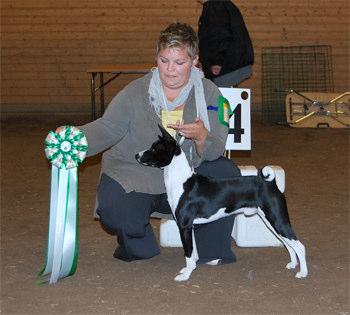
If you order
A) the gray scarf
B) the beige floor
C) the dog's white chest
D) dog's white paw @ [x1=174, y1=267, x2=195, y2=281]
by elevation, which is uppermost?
the gray scarf

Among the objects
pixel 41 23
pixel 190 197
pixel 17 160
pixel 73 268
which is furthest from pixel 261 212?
pixel 41 23

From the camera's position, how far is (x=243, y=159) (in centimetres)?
758

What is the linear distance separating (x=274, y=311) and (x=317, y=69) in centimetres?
882

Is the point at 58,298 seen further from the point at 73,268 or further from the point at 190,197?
the point at 190,197

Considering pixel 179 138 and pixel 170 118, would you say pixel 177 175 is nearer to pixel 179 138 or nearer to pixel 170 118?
pixel 179 138

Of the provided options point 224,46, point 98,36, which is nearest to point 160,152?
point 224,46

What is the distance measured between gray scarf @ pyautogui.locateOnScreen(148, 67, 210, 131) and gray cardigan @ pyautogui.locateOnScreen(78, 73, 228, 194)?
4 cm

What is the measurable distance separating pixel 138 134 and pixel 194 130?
44cm

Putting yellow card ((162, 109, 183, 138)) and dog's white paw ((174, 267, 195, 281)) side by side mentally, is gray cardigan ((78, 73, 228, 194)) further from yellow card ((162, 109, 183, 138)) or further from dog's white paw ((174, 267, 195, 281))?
dog's white paw ((174, 267, 195, 281))

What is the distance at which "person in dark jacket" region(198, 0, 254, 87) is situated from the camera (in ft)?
23.9

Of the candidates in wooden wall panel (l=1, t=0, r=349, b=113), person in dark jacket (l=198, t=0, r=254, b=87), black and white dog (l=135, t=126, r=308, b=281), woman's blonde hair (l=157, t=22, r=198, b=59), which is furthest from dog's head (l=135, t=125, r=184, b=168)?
wooden wall panel (l=1, t=0, r=349, b=113)

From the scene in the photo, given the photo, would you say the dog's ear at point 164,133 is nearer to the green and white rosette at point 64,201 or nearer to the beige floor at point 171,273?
the green and white rosette at point 64,201

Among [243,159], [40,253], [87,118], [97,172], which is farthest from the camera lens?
[87,118]

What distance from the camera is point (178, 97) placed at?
3.82m
